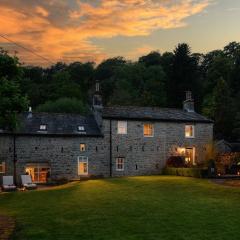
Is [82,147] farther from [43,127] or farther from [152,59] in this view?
[152,59]

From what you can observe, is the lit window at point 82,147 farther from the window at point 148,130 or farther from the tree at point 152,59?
the tree at point 152,59

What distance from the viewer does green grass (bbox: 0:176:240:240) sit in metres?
14.4

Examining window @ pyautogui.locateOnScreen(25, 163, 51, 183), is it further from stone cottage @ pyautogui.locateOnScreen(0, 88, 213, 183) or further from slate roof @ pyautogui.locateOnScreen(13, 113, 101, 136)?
slate roof @ pyautogui.locateOnScreen(13, 113, 101, 136)

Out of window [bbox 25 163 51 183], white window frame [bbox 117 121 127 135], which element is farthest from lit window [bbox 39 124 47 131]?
white window frame [bbox 117 121 127 135]

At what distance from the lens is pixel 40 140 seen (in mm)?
40750

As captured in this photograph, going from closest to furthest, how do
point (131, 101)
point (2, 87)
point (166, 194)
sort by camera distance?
point (2, 87)
point (166, 194)
point (131, 101)

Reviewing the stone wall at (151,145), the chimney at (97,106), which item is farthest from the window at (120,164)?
the chimney at (97,106)

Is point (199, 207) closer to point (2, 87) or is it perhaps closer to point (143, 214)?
point (143, 214)

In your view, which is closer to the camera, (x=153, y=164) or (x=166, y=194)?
(x=166, y=194)

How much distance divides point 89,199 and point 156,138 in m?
22.5

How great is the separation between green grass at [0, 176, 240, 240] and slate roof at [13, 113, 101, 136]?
14.9 meters

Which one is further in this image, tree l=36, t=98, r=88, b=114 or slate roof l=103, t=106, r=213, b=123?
tree l=36, t=98, r=88, b=114

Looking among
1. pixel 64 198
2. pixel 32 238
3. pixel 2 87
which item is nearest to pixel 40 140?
pixel 64 198

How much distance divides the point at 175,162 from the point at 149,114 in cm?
588
